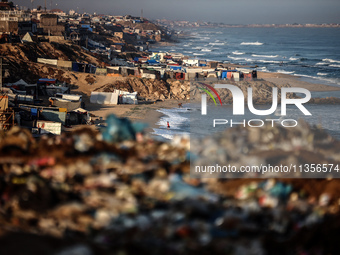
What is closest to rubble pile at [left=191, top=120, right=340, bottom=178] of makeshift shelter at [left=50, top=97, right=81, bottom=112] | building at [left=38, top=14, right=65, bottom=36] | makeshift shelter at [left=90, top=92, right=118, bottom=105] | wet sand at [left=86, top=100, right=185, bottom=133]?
wet sand at [left=86, top=100, right=185, bottom=133]

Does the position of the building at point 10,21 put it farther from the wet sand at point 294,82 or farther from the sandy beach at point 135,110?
the wet sand at point 294,82

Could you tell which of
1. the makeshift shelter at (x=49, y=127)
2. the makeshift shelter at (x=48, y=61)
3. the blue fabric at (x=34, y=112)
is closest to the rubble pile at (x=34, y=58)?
the makeshift shelter at (x=48, y=61)

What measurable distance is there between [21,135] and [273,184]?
12.4ft

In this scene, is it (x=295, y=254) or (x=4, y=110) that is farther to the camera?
(x=4, y=110)

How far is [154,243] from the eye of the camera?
473cm

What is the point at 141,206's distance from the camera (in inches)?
205

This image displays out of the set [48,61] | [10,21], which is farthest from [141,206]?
[10,21]

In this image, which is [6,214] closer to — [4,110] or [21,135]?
[21,135]

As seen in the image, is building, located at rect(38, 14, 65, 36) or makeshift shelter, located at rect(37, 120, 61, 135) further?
building, located at rect(38, 14, 65, 36)

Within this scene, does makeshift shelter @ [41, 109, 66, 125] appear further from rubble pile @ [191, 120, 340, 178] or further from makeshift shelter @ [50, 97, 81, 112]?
rubble pile @ [191, 120, 340, 178]

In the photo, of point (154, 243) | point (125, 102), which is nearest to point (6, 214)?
point (154, 243)

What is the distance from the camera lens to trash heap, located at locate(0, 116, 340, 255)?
4688 millimetres

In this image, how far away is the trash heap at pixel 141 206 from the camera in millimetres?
4688

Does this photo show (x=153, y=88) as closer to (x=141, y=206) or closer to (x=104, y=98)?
(x=104, y=98)
